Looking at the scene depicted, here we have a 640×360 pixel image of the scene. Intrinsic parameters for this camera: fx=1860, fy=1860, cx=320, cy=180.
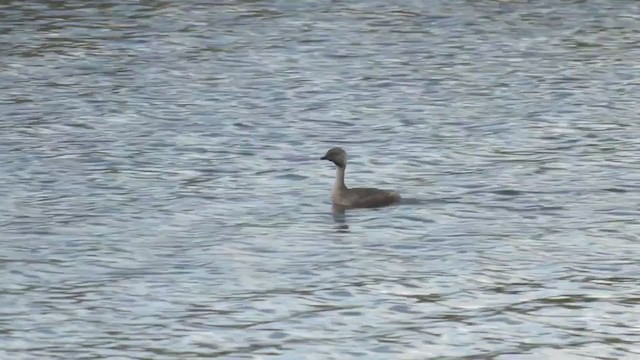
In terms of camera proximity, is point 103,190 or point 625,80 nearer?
point 103,190

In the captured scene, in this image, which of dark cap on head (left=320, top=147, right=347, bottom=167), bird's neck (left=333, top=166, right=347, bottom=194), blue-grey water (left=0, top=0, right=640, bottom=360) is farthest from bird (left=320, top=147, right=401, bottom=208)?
dark cap on head (left=320, top=147, right=347, bottom=167)

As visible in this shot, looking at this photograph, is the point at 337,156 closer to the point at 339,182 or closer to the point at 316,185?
the point at 339,182

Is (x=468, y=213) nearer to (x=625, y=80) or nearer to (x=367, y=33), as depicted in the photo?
(x=625, y=80)

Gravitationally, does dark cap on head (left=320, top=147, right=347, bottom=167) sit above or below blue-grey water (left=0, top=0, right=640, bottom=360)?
above

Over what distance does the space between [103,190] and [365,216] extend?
12.0 feet

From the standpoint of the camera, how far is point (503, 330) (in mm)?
17406

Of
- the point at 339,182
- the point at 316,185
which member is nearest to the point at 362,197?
the point at 339,182

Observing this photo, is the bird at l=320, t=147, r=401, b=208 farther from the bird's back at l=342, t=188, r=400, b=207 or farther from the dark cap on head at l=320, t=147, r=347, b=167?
the dark cap on head at l=320, t=147, r=347, b=167

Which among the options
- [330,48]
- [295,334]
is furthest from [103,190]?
[330,48]

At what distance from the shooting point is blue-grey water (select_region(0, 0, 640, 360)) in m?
17.7

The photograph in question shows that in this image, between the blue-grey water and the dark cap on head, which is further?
the dark cap on head

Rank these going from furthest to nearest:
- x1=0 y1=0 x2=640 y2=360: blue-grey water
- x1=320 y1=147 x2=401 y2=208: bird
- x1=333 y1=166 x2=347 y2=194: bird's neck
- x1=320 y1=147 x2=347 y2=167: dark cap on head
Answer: x1=320 y1=147 x2=347 y2=167: dark cap on head < x1=333 y1=166 x2=347 y2=194: bird's neck < x1=320 y1=147 x2=401 y2=208: bird < x1=0 y1=0 x2=640 y2=360: blue-grey water

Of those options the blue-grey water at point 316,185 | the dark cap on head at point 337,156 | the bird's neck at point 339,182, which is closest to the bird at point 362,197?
the bird's neck at point 339,182

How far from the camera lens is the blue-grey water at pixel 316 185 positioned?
58.0 ft
